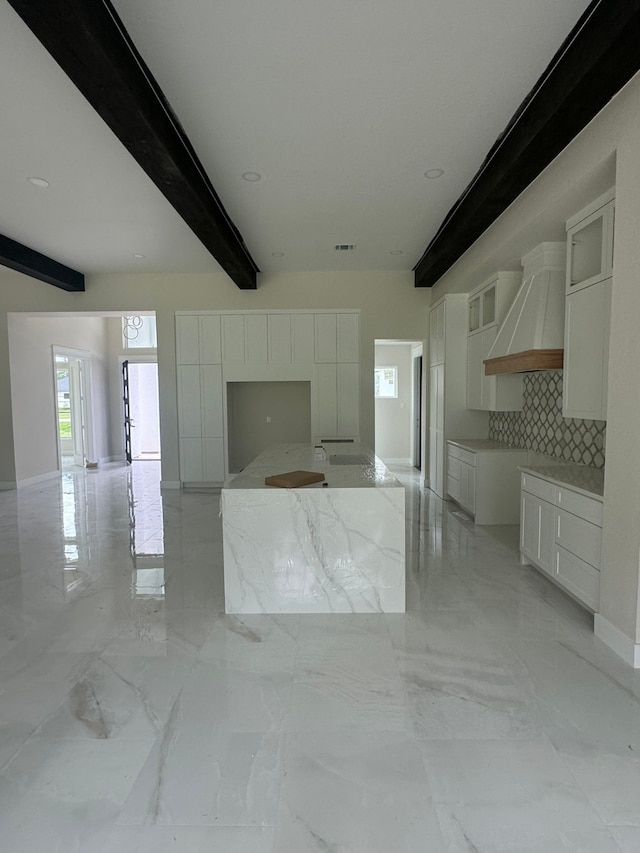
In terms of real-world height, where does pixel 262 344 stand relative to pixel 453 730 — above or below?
above

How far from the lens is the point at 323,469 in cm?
327

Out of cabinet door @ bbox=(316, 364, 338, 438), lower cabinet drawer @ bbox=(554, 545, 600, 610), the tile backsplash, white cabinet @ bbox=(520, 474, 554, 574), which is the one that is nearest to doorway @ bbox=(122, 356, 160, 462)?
cabinet door @ bbox=(316, 364, 338, 438)

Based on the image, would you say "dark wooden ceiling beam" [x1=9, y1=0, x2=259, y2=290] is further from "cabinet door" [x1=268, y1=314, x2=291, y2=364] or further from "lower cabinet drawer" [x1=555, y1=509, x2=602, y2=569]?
"lower cabinet drawer" [x1=555, y1=509, x2=602, y2=569]

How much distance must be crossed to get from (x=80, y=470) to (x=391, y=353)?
639cm

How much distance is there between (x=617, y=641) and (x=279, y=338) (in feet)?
17.2

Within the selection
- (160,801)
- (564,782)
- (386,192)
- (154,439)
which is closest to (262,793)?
(160,801)

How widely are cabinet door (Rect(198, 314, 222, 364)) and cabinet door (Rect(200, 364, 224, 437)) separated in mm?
102

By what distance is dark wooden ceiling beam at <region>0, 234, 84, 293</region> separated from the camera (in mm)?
4941

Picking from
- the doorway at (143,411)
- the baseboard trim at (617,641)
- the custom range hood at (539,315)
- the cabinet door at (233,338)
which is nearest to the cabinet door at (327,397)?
the cabinet door at (233,338)

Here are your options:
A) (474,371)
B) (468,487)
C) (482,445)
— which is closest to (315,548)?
(468,487)

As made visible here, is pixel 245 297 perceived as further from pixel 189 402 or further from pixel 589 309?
pixel 589 309

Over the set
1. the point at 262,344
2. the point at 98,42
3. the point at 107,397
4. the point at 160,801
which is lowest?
the point at 160,801

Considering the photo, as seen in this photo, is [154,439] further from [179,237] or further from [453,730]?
[453,730]

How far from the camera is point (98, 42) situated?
1.89 metres
